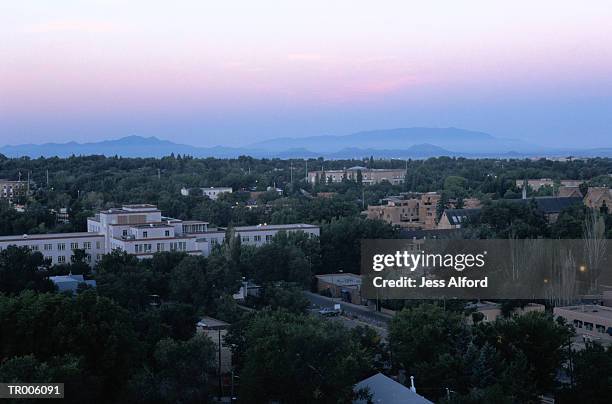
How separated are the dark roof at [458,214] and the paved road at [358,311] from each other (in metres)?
11.0

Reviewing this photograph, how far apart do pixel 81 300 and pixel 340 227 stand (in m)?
13.3

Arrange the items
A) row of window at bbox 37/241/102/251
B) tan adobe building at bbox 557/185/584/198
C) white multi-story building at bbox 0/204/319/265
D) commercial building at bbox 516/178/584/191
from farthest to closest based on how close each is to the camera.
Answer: commercial building at bbox 516/178/584/191, tan adobe building at bbox 557/185/584/198, row of window at bbox 37/241/102/251, white multi-story building at bbox 0/204/319/265

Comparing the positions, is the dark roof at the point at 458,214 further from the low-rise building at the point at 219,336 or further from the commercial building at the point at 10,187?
the commercial building at the point at 10,187

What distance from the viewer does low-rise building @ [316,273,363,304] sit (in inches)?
832

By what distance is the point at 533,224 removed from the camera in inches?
995

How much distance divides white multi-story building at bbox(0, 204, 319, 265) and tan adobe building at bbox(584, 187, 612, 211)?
12.4m

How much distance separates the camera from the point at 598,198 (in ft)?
109

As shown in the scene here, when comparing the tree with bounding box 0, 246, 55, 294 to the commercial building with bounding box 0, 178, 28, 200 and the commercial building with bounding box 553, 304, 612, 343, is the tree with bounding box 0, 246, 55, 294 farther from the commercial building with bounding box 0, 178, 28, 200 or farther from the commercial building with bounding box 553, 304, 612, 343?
the commercial building with bounding box 0, 178, 28, 200

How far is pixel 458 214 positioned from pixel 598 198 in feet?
19.2

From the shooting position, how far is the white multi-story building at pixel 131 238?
76.4 ft

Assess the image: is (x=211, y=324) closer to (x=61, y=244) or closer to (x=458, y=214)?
(x=61, y=244)

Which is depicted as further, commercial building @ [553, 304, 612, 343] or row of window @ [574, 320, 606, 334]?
row of window @ [574, 320, 606, 334]

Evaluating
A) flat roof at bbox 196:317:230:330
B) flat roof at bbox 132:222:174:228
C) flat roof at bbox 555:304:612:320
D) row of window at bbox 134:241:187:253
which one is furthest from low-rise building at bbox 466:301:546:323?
flat roof at bbox 132:222:174:228

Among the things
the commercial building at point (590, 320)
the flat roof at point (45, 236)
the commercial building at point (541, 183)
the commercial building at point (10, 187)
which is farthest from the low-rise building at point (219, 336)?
the commercial building at point (541, 183)
